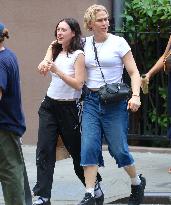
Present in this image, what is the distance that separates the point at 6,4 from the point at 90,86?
4.07 metres

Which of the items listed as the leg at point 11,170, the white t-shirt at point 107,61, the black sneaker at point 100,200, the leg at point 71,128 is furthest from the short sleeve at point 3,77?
the black sneaker at point 100,200

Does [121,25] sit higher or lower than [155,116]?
higher

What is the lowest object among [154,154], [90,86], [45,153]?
[154,154]

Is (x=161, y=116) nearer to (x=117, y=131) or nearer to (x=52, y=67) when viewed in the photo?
(x=117, y=131)

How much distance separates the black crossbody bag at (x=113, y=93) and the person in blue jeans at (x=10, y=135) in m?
0.94

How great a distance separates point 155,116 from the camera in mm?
10352

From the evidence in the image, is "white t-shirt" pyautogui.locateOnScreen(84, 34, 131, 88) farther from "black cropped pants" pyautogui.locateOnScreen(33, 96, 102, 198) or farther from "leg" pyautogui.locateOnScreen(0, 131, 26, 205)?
"leg" pyautogui.locateOnScreen(0, 131, 26, 205)

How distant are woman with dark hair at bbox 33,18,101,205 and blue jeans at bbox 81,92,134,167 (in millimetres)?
145

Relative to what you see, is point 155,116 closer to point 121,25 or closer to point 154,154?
point 154,154

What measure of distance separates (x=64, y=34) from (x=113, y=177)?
230cm

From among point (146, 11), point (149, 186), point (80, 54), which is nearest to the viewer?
point (80, 54)

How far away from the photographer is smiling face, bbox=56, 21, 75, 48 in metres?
6.95

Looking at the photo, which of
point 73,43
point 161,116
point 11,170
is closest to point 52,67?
point 73,43

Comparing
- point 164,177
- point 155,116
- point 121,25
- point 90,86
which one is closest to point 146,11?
point 121,25
